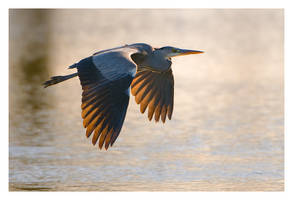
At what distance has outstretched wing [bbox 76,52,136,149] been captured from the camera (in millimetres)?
5414

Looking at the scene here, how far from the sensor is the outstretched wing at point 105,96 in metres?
5.41

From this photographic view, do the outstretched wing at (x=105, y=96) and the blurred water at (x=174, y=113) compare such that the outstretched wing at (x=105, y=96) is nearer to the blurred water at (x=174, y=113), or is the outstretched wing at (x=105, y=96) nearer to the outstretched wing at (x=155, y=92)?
the blurred water at (x=174, y=113)

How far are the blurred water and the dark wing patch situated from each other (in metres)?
0.90

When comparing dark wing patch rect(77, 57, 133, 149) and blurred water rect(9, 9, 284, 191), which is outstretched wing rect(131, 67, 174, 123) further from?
dark wing patch rect(77, 57, 133, 149)

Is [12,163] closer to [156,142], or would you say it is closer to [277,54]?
[156,142]

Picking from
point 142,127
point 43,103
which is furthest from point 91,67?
point 43,103

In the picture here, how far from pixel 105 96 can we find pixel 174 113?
3.70 meters

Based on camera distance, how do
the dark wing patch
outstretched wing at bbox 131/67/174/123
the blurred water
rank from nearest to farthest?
the dark wing patch, the blurred water, outstretched wing at bbox 131/67/174/123

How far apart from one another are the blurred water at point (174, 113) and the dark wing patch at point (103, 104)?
0.90 m

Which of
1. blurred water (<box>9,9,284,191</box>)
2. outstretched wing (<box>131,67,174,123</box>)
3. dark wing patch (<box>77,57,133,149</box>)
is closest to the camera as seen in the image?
dark wing patch (<box>77,57,133,149</box>)

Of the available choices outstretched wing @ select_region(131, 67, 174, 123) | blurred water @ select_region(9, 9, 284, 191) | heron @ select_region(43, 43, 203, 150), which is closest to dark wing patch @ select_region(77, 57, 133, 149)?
heron @ select_region(43, 43, 203, 150)

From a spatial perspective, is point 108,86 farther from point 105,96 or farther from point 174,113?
point 174,113

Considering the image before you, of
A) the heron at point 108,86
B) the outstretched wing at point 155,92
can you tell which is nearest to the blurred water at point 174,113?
the outstretched wing at point 155,92

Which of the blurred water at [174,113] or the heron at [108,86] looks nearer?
the heron at [108,86]
